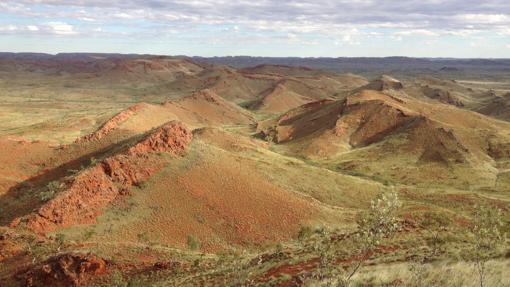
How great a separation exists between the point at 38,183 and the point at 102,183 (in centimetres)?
1243

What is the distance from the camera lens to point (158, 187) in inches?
1521

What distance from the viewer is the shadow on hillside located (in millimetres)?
35875

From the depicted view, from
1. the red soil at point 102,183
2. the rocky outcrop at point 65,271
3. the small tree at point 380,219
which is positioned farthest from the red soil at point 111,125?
the small tree at point 380,219

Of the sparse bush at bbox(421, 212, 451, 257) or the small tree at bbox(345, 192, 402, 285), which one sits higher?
the small tree at bbox(345, 192, 402, 285)

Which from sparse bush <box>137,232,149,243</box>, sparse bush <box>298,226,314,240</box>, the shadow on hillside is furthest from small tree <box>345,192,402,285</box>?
the shadow on hillside

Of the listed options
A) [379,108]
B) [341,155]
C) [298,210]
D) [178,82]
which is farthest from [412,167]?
[178,82]

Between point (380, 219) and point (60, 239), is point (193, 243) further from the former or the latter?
point (380, 219)

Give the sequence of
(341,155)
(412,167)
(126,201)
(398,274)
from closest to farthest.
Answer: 1. (398,274)
2. (126,201)
3. (412,167)
4. (341,155)

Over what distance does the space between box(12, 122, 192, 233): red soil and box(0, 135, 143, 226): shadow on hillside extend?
1.94 meters

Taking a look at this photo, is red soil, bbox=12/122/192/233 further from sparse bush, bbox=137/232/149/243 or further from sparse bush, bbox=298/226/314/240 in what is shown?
sparse bush, bbox=298/226/314/240

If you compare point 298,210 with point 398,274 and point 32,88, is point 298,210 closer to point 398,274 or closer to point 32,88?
point 398,274

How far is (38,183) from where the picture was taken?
46.1 meters

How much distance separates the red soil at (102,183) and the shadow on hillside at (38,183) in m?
1.94

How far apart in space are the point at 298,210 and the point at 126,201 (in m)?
13.2
